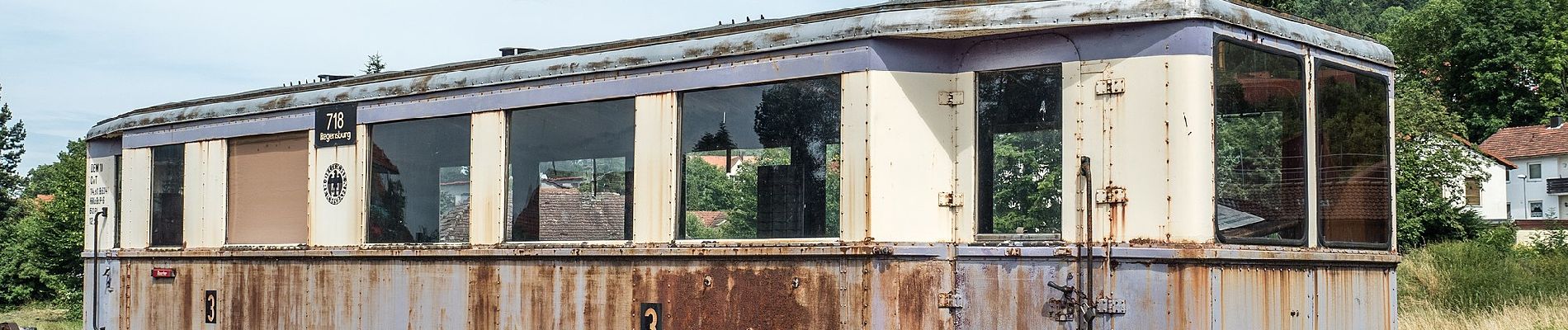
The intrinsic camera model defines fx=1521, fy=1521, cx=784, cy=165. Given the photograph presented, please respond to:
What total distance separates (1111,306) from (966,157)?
98 cm

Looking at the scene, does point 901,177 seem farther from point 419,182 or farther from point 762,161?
point 419,182

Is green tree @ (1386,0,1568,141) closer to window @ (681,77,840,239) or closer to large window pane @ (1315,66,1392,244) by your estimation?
large window pane @ (1315,66,1392,244)

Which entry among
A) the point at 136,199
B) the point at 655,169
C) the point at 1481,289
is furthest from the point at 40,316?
the point at 655,169

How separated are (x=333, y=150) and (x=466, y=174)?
144cm

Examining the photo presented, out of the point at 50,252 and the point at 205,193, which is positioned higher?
the point at 205,193

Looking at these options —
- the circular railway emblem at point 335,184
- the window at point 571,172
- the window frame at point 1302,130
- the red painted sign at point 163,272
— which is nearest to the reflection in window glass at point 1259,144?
the window frame at point 1302,130

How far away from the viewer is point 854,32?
7.13 metres

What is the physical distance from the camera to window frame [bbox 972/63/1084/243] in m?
6.72

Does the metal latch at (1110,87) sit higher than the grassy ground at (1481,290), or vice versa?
the metal latch at (1110,87)

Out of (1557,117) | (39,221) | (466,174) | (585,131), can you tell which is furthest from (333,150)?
(1557,117)

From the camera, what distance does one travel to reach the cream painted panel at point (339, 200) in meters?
9.66

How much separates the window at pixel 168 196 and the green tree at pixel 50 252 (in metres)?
25.3

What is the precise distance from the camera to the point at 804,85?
7.31 meters

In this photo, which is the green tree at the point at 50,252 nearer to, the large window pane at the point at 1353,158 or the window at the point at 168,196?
the window at the point at 168,196
